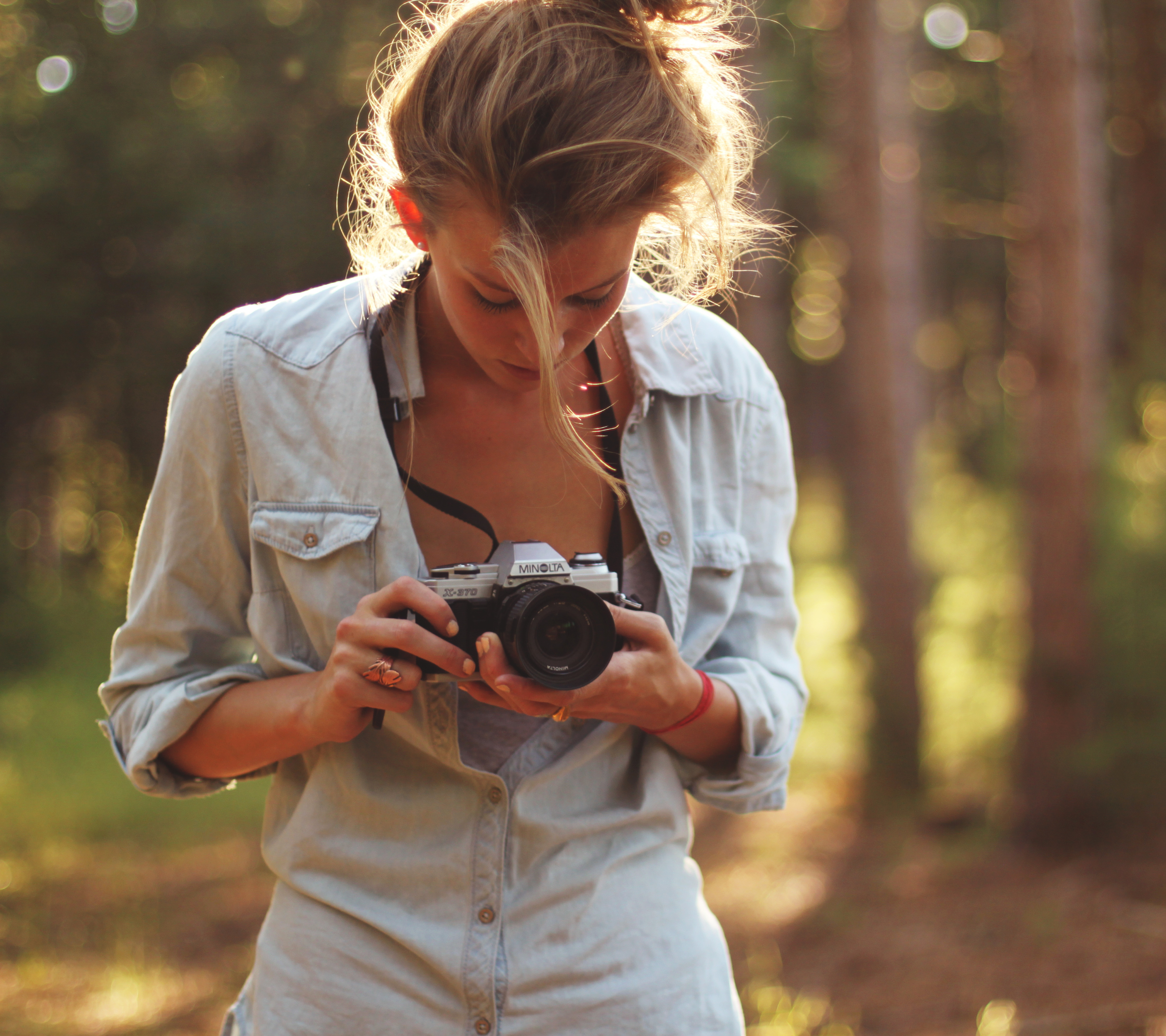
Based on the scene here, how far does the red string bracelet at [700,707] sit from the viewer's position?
1.50m

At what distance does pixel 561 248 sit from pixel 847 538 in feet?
24.4

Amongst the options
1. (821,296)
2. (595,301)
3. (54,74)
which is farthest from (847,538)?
(595,301)

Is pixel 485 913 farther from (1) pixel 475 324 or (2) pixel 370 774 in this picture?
(1) pixel 475 324

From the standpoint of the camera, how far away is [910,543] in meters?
6.60

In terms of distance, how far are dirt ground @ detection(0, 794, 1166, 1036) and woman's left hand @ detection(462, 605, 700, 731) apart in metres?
2.36

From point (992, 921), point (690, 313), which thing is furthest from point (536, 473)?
point (992, 921)

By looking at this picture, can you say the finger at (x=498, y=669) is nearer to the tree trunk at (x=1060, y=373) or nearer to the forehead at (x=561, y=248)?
the forehead at (x=561, y=248)

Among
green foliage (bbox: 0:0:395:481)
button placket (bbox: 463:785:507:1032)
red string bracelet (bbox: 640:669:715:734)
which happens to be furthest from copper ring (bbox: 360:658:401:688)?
green foliage (bbox: 0:0:395:481)

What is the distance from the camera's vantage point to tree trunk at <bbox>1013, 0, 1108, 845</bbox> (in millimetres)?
5133

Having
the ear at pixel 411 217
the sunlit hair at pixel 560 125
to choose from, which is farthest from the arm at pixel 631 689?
the ear at pixel 411 217

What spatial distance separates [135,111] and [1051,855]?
6.03 metres

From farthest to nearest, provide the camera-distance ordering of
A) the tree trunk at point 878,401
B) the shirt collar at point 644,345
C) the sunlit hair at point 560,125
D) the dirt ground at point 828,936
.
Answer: the tree trunk at point 878,401 → the dirt ground at point 828,936 → the shirt collar at point 644,345 → the sunlit hair at point 560,125

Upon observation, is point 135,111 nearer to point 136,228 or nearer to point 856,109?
point 136,228

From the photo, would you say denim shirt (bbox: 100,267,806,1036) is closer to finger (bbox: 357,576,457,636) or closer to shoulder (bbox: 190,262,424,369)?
shoulder (bbox: 190,262,424,369)
